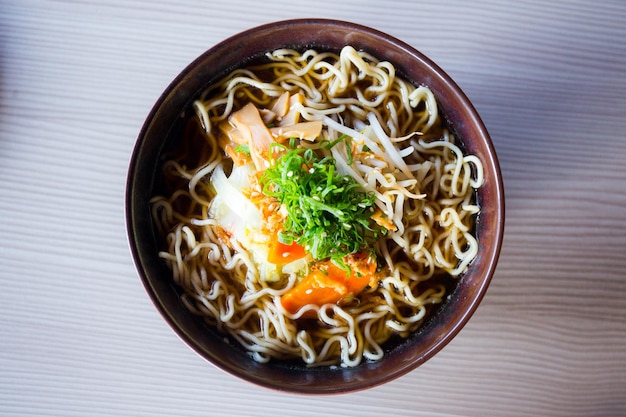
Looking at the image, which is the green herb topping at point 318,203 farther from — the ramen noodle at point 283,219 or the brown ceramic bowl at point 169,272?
the brown ceramic bowl at point 169,272

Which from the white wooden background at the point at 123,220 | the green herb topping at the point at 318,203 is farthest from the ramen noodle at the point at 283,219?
the white wooden background at the point at 123,220

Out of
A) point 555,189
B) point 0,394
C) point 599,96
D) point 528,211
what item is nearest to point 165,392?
point 0,394

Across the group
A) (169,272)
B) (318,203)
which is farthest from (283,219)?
(169,272)

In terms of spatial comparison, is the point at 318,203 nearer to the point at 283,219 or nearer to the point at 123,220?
the point at 283,219

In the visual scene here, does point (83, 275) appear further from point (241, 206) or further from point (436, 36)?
point (436, 36)

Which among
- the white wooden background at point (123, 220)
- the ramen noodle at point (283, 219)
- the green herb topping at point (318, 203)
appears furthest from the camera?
the white wooden background at point (123, 220)
